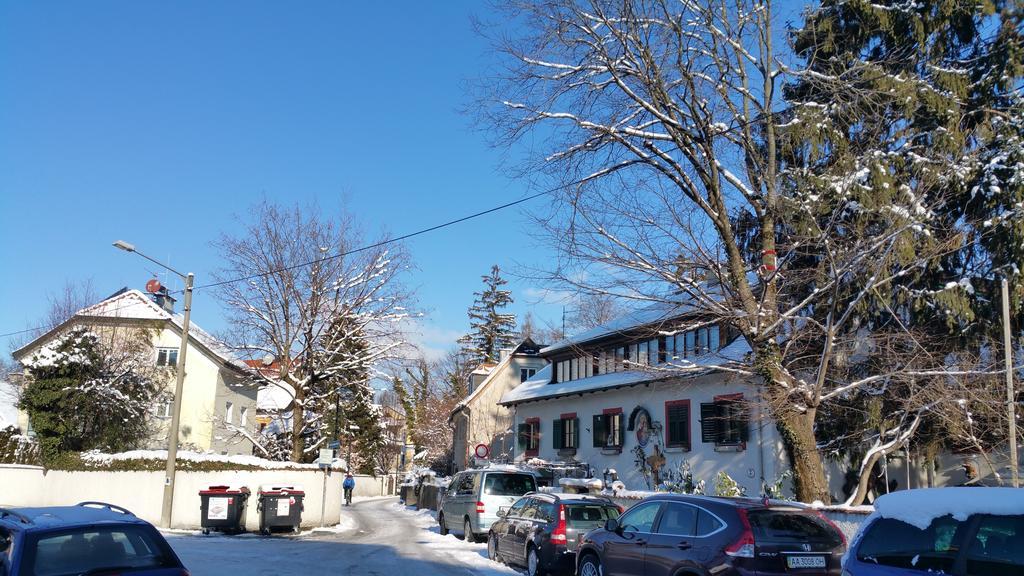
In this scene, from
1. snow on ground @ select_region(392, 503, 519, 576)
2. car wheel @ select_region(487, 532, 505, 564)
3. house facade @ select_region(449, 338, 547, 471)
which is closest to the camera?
snow on ground @ select_region(392, 503, 519, 576)

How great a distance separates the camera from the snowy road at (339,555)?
45.6ft

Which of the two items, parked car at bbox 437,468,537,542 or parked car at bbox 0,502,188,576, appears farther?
parked car at bbox 437,468,537,542

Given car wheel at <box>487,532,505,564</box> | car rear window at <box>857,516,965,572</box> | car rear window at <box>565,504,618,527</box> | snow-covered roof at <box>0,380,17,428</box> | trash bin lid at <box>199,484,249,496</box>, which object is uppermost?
snow-covered roof at <box>0,380,17,428</box>

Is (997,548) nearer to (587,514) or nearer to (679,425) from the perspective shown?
(587,514)

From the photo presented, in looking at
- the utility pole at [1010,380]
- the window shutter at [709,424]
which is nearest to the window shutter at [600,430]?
the window shutter at [709,424]

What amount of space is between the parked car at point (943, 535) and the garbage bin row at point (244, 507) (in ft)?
58.2

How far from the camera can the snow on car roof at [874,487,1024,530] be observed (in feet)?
18.2

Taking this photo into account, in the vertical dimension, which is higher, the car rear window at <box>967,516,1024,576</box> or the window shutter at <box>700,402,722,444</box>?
the window shutter at <box>700,402,722,444</box>

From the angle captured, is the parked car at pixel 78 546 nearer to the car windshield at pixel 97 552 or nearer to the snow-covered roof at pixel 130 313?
the car windshield at pixel 97 552

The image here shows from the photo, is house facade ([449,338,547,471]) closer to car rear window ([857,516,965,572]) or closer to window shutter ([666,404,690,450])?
window shutter ([666,404,690,450])

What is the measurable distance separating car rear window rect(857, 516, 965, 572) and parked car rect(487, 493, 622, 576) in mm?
7275

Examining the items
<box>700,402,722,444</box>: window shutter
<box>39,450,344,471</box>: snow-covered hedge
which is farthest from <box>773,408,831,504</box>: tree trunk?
<box>39,450,344,471</box>: snow-covered hedge

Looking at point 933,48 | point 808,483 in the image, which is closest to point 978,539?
point 808,483

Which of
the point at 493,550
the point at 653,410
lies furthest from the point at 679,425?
the point at 493,550
